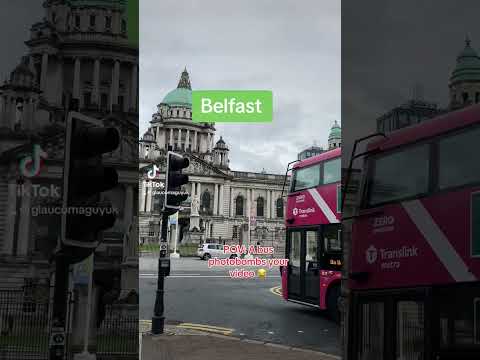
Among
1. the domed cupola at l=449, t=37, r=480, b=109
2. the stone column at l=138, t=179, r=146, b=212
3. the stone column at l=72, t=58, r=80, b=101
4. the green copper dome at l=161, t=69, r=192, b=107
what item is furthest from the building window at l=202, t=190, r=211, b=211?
the domed cupola at l=449, t=37, r=480, b=109

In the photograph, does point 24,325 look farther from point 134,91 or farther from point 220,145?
point 220,145

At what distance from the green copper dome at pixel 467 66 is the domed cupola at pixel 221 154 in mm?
2141

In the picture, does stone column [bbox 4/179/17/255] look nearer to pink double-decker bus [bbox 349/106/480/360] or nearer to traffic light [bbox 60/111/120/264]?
traffic light [bbox 60/111/120/264]

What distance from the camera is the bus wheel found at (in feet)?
14.8

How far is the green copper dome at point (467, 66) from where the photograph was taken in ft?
13.2

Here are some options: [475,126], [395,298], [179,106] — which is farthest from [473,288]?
[179,106]

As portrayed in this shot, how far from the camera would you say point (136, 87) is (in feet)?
14.2

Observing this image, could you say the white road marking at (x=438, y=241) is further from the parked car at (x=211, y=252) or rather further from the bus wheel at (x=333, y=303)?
the parked car at (x=211, y=252)

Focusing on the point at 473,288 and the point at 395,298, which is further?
the point at 395,298

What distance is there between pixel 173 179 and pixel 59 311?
1.54 meters

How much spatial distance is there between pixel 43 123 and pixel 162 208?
128 centimetres

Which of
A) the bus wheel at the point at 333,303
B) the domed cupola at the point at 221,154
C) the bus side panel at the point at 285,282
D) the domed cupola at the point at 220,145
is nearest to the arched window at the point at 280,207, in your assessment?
the bus side panel at the point at 285,282

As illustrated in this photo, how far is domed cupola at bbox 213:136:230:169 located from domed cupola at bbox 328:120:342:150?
1029 millimetres

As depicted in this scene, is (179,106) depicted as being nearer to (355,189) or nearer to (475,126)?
(355,189)
